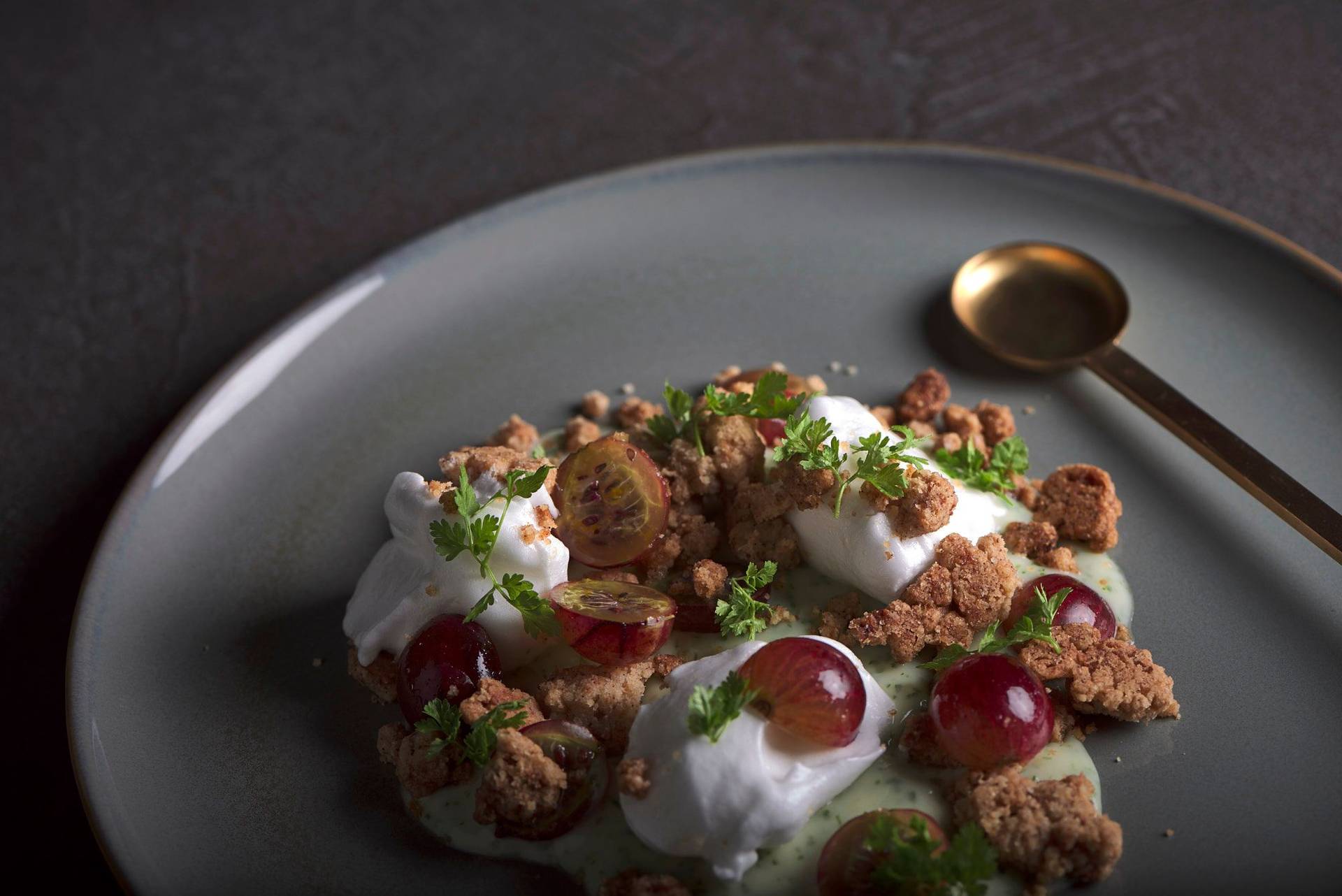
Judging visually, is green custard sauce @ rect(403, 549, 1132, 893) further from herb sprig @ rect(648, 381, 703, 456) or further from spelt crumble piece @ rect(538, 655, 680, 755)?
herb sprig @ rect(648, 381, 703, 456)

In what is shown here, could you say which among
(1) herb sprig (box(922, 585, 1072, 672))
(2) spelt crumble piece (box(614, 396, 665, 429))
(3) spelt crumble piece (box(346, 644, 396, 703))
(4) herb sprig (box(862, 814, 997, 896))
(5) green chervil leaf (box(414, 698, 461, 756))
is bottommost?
(4) herb sprig (box(862, 814, 997, 896))

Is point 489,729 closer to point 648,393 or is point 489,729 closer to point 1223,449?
point 648,393

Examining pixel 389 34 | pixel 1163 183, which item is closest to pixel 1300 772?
pixel 1163 183

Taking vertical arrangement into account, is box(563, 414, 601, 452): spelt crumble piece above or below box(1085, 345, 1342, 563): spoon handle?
above

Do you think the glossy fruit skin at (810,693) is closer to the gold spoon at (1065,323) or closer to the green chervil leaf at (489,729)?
the green chervil leaf at (489,729)

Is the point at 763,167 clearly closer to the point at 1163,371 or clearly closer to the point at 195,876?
the point at 1163,371

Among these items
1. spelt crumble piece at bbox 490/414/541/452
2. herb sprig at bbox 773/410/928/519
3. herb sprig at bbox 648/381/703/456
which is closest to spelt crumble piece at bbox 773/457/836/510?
herb sprig at bbox 773/410/928/519
